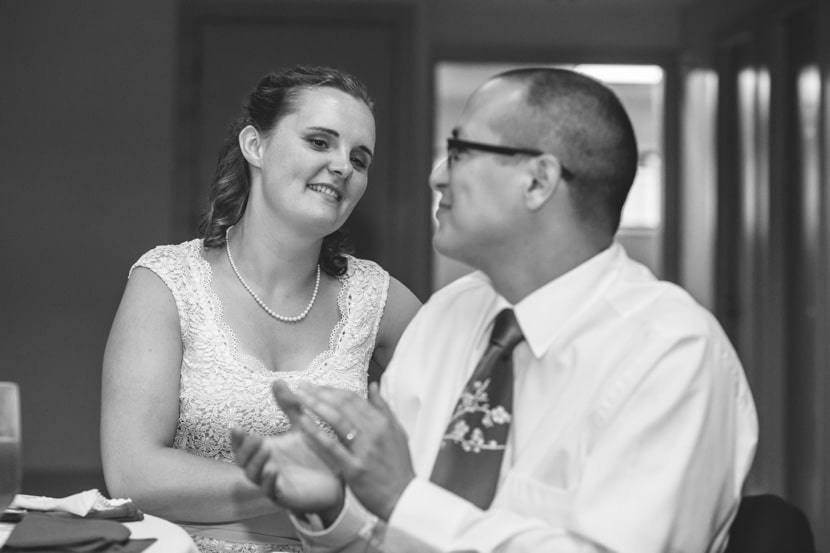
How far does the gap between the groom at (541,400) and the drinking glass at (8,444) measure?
29 cm

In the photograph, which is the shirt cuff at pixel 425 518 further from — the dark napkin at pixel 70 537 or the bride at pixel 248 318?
the bride at pixel 248 318

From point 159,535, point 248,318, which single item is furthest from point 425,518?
point 248,318

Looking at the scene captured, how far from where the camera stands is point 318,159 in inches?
94.6

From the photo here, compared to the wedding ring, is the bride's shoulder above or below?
above

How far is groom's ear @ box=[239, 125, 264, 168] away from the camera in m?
2.55

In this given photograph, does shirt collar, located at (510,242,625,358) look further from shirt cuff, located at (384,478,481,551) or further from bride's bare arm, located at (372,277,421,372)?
bride's bare arm, located at (372,277,421,372)

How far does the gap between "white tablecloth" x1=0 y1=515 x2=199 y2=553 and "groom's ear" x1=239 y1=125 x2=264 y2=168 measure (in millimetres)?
1162

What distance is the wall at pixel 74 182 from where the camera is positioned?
22.3 ft

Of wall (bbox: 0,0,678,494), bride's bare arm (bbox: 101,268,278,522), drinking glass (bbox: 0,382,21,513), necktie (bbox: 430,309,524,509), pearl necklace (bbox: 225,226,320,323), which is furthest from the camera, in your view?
wall (bbox: 0,0,678,494)

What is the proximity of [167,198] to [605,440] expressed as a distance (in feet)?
19.1

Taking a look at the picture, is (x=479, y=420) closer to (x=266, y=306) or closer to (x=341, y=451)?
(x=341, y=451)

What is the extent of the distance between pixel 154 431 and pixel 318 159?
2.27 ft

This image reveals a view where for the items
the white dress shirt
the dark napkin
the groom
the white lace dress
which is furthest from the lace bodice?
the dark napkin

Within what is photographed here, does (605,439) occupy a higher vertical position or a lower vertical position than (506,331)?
lower
